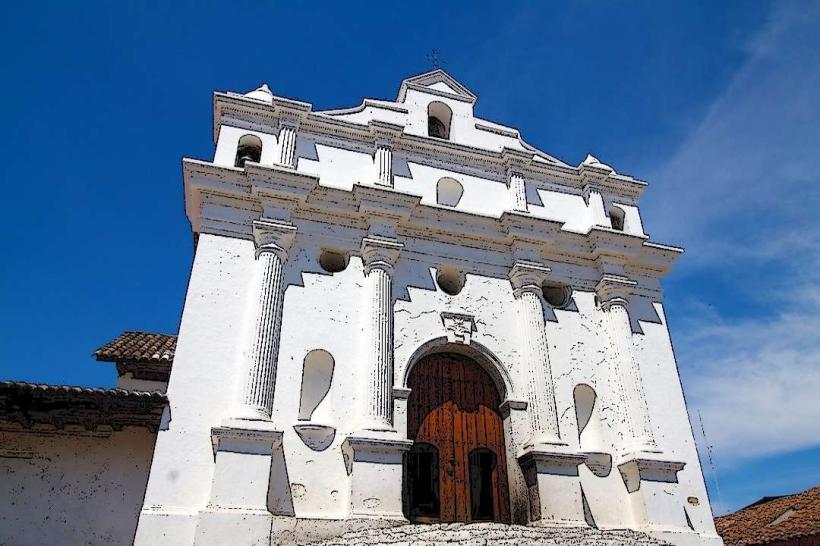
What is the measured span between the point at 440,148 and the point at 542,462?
744cm

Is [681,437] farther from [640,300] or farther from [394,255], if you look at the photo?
[394,255]

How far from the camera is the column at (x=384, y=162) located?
13.9 metres

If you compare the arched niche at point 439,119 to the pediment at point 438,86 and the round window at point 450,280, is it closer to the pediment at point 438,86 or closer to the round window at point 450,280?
the pediment at point 438,86

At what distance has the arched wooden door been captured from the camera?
1161cm

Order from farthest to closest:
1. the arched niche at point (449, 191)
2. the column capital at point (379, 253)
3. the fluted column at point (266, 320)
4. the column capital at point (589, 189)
→ the column capital at point (589, 189) → the arched niche at point (449, 191) → the column capital at point (379, 253) → the fluted column at point (266, 320)

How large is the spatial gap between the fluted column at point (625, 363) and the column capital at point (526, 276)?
1606mm

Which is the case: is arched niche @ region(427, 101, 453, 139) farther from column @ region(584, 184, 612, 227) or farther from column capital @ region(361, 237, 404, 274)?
column capital @ region(361, 237, 404, 274)

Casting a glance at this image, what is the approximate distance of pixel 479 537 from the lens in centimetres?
889

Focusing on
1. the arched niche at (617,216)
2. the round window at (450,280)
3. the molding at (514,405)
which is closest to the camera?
the molding at (514,405)

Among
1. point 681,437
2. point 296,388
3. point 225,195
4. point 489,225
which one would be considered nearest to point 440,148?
point 489,225

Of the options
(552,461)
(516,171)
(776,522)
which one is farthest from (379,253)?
(776,522)

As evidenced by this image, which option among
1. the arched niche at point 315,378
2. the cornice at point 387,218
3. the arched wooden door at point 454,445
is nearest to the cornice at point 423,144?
the cornice at point 387,218

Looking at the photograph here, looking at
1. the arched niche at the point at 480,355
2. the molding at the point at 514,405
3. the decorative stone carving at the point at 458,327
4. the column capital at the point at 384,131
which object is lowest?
the molding at the point at 514,405

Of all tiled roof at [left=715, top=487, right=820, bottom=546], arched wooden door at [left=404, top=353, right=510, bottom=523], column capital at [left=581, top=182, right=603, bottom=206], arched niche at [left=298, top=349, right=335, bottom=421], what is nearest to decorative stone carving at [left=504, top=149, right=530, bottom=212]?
column capital at [left=581, top=182, right=603, bottom=206]
